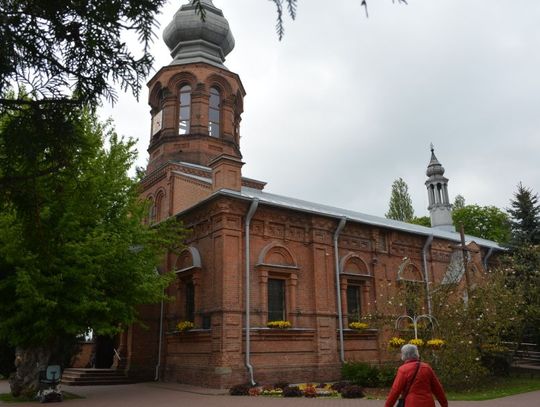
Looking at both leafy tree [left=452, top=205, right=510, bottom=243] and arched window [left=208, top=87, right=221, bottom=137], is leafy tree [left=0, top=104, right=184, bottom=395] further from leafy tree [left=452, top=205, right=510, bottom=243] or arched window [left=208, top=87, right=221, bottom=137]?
leafy tree [left=452, top=205, right=510, bottom=243]

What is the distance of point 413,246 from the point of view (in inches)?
857

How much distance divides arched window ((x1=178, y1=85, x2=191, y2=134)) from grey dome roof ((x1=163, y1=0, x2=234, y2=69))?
5.28 ft

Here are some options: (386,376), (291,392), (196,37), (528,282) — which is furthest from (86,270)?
(528,282)

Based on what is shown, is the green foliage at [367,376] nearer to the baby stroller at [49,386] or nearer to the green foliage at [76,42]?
the baby stroller at [49,386]

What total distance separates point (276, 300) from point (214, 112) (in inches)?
381

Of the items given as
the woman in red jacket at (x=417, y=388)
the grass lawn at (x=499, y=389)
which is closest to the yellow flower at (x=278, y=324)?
the grass lawn at (x=499, y=389)

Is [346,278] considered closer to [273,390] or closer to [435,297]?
[435,297]

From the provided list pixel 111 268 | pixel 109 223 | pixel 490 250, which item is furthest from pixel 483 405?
pixel 490 250

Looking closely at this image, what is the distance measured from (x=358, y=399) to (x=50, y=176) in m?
10.0

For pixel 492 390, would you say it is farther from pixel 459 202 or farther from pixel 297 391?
pixel 459 202

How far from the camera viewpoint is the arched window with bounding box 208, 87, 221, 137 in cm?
2273

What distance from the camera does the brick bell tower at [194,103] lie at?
2227 centimetres

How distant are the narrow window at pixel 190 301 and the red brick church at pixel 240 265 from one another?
5 centimetres

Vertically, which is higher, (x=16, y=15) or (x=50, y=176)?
(x=16, y=15)
